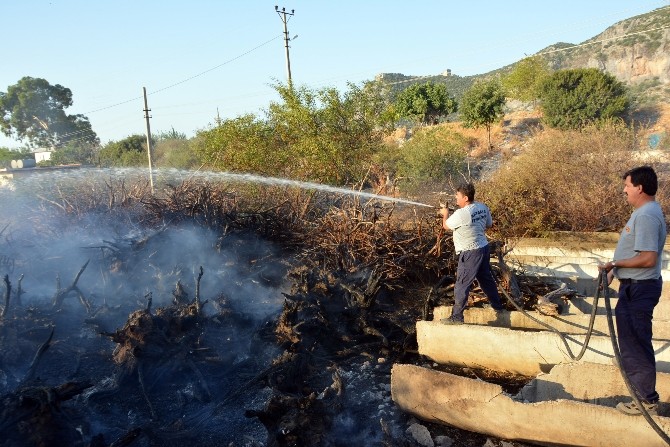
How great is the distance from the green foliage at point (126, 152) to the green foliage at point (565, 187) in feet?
104

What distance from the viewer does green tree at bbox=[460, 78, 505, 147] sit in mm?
31922

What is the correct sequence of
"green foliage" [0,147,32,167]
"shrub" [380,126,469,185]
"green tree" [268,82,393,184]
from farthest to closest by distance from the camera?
"green foliage" [0,147,32,167] → "shrub" [380,126,469,185] → "green tree" [268,82,393,184]

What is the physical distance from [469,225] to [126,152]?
1577 inches

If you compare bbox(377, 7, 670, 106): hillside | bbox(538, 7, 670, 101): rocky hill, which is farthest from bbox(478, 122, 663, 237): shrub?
bbox(538, 7, 670, 101): rocky hill

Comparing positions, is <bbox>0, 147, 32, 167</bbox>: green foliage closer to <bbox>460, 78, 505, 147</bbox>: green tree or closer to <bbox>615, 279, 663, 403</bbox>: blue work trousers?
<bbox>460, 78, 505, 147</bbox>: green tree

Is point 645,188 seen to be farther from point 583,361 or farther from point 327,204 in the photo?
point 327,204

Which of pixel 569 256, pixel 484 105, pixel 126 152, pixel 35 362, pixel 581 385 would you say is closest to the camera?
pixel 581 385

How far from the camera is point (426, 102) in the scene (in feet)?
129

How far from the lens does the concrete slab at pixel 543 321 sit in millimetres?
5270

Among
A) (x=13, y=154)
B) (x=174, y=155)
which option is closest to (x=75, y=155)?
(x=13, y=154)

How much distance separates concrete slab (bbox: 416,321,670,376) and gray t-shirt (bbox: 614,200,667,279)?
52.6 inches

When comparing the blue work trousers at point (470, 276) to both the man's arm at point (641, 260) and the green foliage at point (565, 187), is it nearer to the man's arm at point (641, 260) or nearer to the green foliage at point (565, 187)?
the man's arm at point (641, 260)

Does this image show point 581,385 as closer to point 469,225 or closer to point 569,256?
point 469,225

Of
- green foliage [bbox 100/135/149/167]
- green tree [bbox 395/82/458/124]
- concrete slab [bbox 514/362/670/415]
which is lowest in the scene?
concrete slab [bbox 514/362/670/415]
